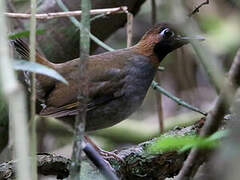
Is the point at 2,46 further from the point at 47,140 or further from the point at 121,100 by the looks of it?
the point at 47,140

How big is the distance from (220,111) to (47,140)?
4639 mm

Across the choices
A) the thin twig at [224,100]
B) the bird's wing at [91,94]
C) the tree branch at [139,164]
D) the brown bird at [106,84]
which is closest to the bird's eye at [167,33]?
the brown bird at [106,84]

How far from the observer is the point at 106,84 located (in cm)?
394

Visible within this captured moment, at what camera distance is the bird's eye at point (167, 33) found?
408cm

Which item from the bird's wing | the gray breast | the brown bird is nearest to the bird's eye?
the brown bird

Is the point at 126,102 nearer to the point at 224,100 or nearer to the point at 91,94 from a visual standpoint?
the point at 91,94

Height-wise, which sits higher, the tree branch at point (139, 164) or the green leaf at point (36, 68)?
the green leaf at point (36, 68)

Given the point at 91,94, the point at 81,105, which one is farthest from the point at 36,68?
the point at 91,94

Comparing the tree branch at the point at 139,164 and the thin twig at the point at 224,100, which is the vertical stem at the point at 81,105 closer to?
the thin twig at the point at 224,100

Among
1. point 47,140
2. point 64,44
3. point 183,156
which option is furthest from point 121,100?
point 47,140

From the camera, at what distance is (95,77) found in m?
3.85

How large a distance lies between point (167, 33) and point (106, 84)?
640 millimetres

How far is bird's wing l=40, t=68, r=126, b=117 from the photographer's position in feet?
12.4

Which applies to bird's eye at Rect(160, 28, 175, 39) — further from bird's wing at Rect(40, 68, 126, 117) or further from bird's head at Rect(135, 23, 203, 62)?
bird's wing at Rect(40, 68, 126, 117)
